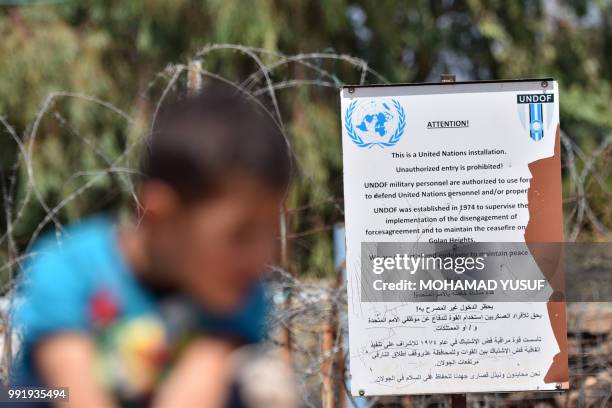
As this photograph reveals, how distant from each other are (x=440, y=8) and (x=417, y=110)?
840 centimetres

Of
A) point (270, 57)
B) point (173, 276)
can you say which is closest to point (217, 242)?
point (173, 276)

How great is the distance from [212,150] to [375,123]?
2.40 metres

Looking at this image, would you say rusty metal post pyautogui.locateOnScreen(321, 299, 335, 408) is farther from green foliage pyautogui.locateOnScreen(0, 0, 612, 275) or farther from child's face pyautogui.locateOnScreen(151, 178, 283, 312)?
green foliage pyautogui.locateOnScreen(0, 0, 612, 275)

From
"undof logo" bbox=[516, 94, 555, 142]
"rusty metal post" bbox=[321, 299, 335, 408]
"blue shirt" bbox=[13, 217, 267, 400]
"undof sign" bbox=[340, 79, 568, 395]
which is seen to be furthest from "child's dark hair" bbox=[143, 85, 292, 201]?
"rusty metal post" bbox=[321, 299, 335, 408]

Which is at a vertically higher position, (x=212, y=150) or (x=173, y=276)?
(x=212, y=150)

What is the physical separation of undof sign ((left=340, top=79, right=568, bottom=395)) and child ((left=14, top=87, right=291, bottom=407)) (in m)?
2.26

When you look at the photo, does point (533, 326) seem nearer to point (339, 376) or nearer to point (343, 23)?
point (339, 376)

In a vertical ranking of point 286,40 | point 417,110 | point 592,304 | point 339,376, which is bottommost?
point 339,376

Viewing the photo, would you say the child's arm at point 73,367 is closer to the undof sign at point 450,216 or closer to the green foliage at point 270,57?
the undof sign at point 450,216

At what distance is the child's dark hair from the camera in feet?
4.44

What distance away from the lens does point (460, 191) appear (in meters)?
3.68

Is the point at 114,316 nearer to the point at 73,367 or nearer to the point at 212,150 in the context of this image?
the point at 73,367

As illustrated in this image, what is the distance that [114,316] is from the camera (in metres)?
1.41

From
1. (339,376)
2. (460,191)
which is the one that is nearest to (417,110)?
(460,191)
